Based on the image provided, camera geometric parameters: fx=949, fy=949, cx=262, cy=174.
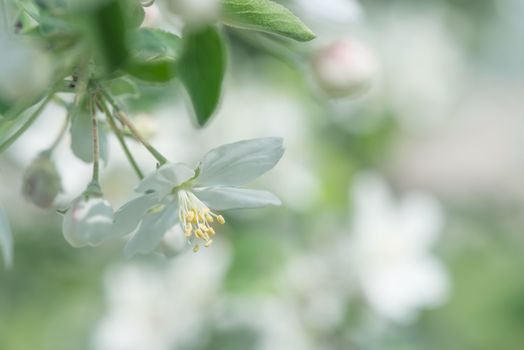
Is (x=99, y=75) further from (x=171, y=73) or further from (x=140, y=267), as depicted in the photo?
(x=140, y=267)

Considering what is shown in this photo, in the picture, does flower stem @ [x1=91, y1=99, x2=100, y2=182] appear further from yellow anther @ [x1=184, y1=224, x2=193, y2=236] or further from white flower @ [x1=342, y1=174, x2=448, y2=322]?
white flower @ [x1=342, y1=174, x2=448, y2=322]

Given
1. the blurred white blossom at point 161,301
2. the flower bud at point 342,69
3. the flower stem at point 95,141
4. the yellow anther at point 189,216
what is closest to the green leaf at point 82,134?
the flower stem at point 95,141

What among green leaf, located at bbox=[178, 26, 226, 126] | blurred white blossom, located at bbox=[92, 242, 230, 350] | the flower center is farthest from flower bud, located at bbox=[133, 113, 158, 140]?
blurred white blossom, located at bbox=[92, 242, 230, 350]

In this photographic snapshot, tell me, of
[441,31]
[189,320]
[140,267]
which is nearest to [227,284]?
[189,320]

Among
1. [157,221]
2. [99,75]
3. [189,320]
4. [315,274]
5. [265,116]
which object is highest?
[99,75]

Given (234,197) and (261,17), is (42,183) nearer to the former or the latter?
(234,197)

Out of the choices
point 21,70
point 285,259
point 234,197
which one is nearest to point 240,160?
point 234,197
